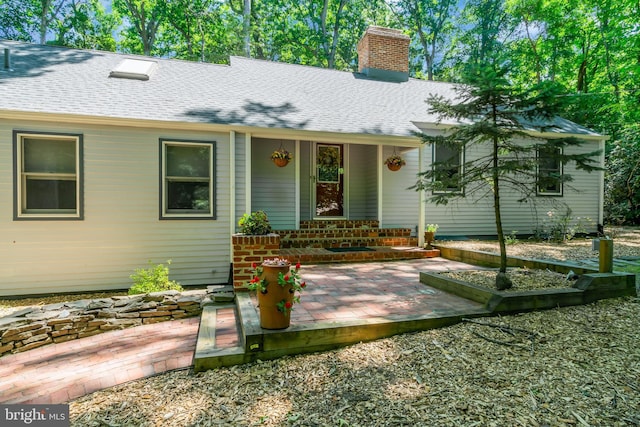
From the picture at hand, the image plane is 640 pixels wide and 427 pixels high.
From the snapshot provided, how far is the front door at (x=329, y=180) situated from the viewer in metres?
8.43

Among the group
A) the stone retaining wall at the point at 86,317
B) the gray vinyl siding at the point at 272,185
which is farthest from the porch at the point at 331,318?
the gray vinyl siding at the point at 272,185

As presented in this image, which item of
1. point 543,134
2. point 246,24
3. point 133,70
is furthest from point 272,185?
point 246,24

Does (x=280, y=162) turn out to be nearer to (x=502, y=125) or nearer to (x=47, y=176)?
(x=47, y=176)

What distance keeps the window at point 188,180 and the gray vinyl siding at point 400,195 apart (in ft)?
13.6

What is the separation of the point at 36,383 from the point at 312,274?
3473 millimetres

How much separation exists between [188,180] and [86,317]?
110 inches

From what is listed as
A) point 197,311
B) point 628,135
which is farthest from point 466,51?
point 197,311

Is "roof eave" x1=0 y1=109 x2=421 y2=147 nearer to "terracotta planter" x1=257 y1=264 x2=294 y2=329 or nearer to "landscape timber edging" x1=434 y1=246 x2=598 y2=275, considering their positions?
"landscape timber edging" x1=434 y1=246 x2=598 y2=275

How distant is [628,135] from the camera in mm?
11367

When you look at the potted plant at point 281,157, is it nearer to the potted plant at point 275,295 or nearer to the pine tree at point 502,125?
the pine tree at point 502,125

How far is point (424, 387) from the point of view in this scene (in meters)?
2.29

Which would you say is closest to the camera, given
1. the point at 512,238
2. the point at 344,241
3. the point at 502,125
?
the point at 502,125

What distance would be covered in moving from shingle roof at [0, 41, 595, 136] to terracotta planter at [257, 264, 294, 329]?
3914 mm

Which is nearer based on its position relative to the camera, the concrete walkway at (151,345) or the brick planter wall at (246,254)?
the concrete walkway at (151,345)
